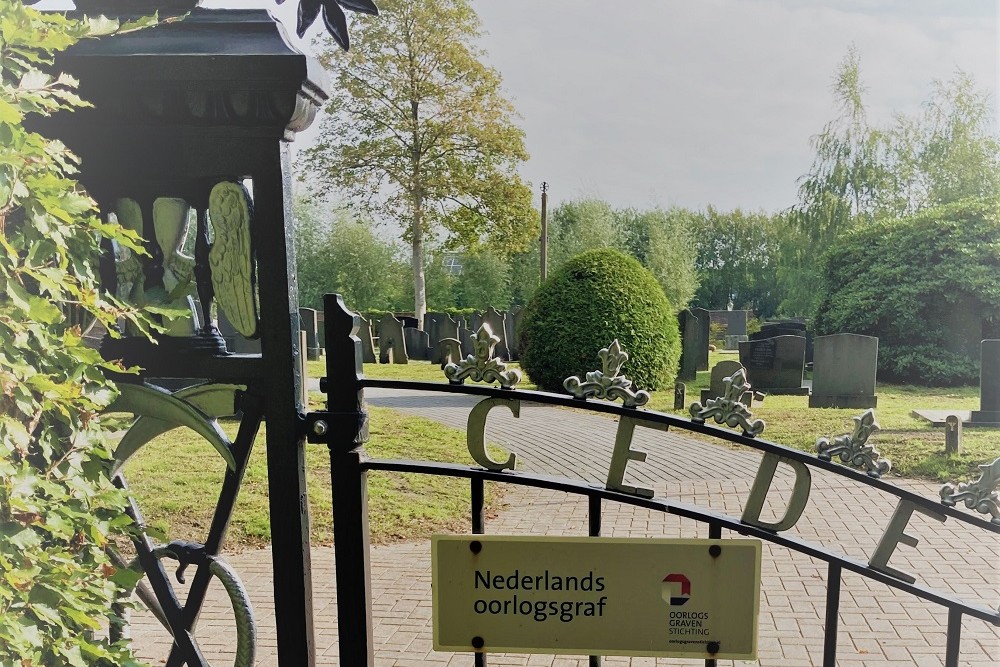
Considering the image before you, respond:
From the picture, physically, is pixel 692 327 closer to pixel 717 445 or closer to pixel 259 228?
pixel 717 445

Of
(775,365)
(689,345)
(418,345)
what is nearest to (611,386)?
(775,365)

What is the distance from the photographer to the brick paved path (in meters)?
3.71

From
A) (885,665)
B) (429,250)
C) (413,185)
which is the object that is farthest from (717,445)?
(429,250)

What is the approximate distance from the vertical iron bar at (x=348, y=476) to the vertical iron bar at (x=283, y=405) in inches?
3.3

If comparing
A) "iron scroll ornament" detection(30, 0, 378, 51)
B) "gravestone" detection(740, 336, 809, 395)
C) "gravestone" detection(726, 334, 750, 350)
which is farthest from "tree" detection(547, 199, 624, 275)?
"iron scroll ornament" detection(30, 0, 378, 51)

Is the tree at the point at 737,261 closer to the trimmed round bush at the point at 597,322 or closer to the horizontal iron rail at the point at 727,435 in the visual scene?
the trimmed round bush at the point at 597,322

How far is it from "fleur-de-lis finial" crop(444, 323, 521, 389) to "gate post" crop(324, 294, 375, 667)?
0.84 ft

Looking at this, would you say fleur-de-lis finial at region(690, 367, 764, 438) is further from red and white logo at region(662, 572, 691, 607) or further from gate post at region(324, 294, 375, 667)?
gate post at region(324, 294, 375, 667)

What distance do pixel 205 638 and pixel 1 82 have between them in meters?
3.26

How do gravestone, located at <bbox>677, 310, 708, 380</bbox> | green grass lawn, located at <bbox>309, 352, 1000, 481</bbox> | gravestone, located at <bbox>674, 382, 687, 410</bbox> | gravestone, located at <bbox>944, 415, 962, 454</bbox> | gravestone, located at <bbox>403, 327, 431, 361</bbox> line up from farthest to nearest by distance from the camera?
gravestone, located at <bbox>403, 327, 431, 361</bbox> < gravestone, located at <bbox>677, 310, 708, 380</bbox> < gravestone, located at <bbox>674, 382, 687, 410</bbox> < gravestone, located at <bbox>944, 415, 962, 454</bbox> < green grass lawn, located at <bbox>309, 352, 1000, 481</bbox>

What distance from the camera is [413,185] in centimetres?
2819

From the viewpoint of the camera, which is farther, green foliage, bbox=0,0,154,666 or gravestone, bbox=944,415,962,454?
gravestone, bbox=944,415,962,454

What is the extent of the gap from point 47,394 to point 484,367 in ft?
3.07

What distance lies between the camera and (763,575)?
478 centimetres
